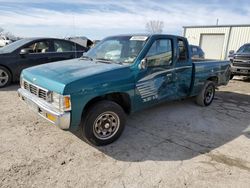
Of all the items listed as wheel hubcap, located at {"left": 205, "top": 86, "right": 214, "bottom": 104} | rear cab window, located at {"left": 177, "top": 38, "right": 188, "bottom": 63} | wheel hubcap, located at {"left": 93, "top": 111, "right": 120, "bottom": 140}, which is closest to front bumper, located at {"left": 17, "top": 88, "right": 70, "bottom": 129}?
wheel hubcap, located at {"left": 93, "top": 111, "right": 120, "bottom": 140}

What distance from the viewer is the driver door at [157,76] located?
12.5 feet

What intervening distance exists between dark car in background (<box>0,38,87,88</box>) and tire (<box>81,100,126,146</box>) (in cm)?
449

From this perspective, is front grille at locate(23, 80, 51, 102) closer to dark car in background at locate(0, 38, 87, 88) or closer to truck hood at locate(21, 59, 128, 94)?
truck hood at locate(21, 59, 128, 94)

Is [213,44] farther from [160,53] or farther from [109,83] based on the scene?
[109,83]

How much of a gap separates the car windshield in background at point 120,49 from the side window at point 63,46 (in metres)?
3.65

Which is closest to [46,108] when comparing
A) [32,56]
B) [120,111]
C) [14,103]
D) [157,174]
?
[120,111]

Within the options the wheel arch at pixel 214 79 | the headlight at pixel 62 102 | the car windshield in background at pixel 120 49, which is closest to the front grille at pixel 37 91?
the headlight at pixel 62 102

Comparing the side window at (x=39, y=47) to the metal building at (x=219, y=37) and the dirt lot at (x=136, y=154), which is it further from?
the metal building at (x=219, y=37)

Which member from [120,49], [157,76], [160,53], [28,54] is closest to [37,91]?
[120,49]

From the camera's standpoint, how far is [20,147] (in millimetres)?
3381

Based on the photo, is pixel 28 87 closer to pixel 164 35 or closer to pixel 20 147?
pixel 20 147

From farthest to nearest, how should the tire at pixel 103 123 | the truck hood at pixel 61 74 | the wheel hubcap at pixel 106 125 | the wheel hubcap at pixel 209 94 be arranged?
the wheel hubcap at pixel 209 94, the wheel hubcap at pixel 106 125, the tire at pixel 103 123, the truck hood at pixel 61 74

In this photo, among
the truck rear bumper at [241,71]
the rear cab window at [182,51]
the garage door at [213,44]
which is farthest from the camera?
the garage door at [213,44]

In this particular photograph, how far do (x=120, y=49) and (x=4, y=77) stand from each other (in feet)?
15.0
